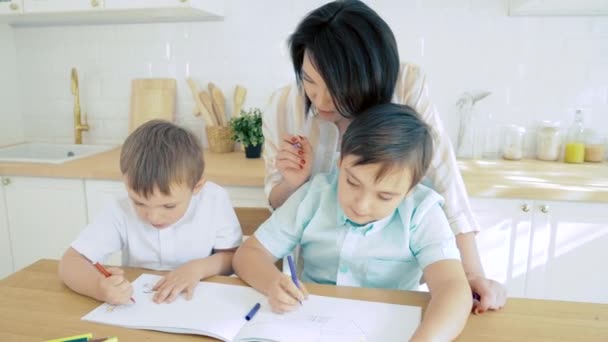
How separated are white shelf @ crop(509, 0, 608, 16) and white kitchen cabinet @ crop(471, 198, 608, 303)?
2.66 feet

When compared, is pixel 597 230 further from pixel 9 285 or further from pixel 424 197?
pixel 9 285

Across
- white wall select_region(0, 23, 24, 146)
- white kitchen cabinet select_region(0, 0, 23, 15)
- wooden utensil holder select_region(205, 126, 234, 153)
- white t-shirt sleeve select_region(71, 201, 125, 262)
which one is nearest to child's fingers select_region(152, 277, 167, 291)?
white t-shirt sleeve select_region(71, 201, 125, 262)

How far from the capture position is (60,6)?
2.00 m

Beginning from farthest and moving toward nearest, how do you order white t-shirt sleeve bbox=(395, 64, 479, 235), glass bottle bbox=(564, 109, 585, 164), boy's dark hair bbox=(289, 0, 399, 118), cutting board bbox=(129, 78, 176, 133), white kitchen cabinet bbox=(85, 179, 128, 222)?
cutting board bbox=(129, 78, 176, 133), glass bottle bbox=(564, 109, 585, 164), white kitchen cabinet bbox=(85, 179, 128, 222), white t-shirt sleeve bbox=(395, 64, 479, 235), boy's dark hair bbox=(289, 0, 399, 118)

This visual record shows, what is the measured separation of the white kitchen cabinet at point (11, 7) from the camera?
2.05 metres

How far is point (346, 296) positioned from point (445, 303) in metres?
0.18

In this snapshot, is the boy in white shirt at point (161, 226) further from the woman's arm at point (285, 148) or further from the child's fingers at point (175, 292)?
the woman's arm at point (285, 148)

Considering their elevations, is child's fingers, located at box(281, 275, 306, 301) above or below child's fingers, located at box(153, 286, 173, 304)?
above

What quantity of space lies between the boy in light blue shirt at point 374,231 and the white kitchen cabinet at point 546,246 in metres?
0.83

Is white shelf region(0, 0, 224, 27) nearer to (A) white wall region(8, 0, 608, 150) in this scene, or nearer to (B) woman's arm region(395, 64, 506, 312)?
(A) white wall region(8, 0, 608, 150)

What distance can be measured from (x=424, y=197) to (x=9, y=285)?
0.86 metres

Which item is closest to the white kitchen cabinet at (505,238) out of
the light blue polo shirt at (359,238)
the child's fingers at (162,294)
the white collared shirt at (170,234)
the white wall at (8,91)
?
the light blue polo shirt at (359,238)

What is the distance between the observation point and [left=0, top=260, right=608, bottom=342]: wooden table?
2.36ft

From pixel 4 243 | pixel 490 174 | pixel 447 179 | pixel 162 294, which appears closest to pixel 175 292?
pixel 162 294
